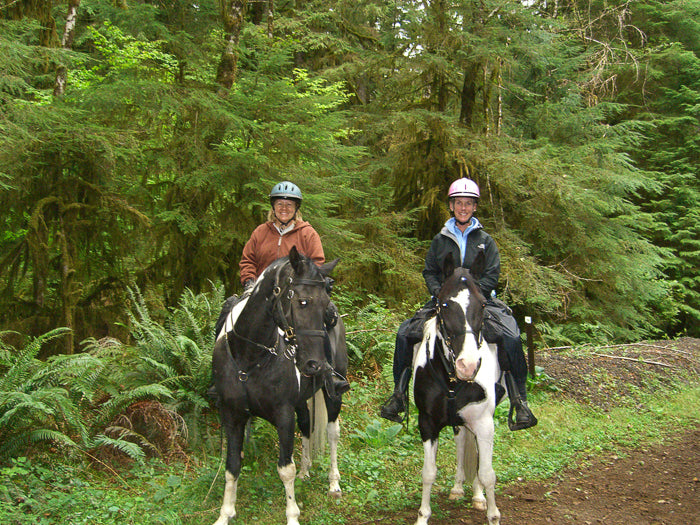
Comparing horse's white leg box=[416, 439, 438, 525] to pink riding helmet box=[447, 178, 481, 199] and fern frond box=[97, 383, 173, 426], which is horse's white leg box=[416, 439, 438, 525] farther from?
fern frond box=[97, 383, 173, 426]

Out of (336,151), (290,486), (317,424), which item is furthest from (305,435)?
(336,151)

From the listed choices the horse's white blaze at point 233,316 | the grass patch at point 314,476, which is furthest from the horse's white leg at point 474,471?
the horse's white blaze at point 233,316

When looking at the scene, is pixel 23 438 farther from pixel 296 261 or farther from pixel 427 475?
pixel 427 475

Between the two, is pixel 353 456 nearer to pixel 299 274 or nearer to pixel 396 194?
pixel 299 274

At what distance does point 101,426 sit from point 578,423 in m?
6.62

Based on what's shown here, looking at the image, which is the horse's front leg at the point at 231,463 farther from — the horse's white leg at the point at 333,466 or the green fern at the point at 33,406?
the green fern at the point at 33,406

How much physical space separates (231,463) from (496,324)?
2.63 meters

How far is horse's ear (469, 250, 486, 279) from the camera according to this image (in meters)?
4.59

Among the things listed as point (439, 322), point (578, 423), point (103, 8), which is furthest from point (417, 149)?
point (439, 322)

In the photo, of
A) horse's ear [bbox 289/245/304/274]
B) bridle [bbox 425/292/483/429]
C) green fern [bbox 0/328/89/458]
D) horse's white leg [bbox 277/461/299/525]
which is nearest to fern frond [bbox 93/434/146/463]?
green fern [bbox 0/328/89/458]

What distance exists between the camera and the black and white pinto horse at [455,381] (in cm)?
425

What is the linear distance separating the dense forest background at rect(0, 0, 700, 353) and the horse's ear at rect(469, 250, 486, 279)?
3.82 metres

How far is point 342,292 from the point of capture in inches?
432

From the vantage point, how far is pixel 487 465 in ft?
15.0
